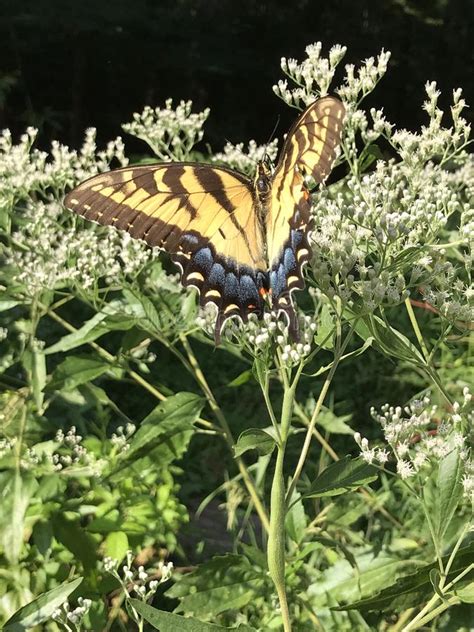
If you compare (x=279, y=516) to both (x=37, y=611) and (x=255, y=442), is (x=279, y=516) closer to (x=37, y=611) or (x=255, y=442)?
(x=255, y=442)

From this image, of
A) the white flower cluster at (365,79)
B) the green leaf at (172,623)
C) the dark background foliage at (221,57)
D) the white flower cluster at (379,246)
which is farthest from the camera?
the dark background foliage at (221,57)

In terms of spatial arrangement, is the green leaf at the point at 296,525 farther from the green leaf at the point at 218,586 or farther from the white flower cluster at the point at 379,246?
the white flower cluster at the point at 379,246

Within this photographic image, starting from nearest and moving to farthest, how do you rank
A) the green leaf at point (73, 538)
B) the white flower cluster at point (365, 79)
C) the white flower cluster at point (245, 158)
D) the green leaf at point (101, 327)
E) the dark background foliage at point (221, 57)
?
the white flower cluster at point (365, 79) → the green leaf at point (101, 327) → the green leaf at point (73, 538) → the white flower cluster at point (245, 158) → the dark background foliage at point (221, 57)

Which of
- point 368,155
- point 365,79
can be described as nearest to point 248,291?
point 368,155

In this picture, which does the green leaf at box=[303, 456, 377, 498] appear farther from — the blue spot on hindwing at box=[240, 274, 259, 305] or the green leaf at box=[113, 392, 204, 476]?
the green leaf at box=[113, 392, 204, 476]

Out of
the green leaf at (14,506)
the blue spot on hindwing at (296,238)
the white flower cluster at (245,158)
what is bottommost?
the green leaf at (14,506)

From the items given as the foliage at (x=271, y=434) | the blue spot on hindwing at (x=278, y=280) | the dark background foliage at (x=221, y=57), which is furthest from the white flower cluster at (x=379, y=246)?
the dark background foliage at (x=221, y=57)

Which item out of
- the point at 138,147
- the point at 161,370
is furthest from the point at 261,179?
the point at 138,147

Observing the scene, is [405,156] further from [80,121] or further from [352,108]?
[80,121]

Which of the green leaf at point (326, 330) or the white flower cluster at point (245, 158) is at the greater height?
the white flower cluster at point (245, 158)
